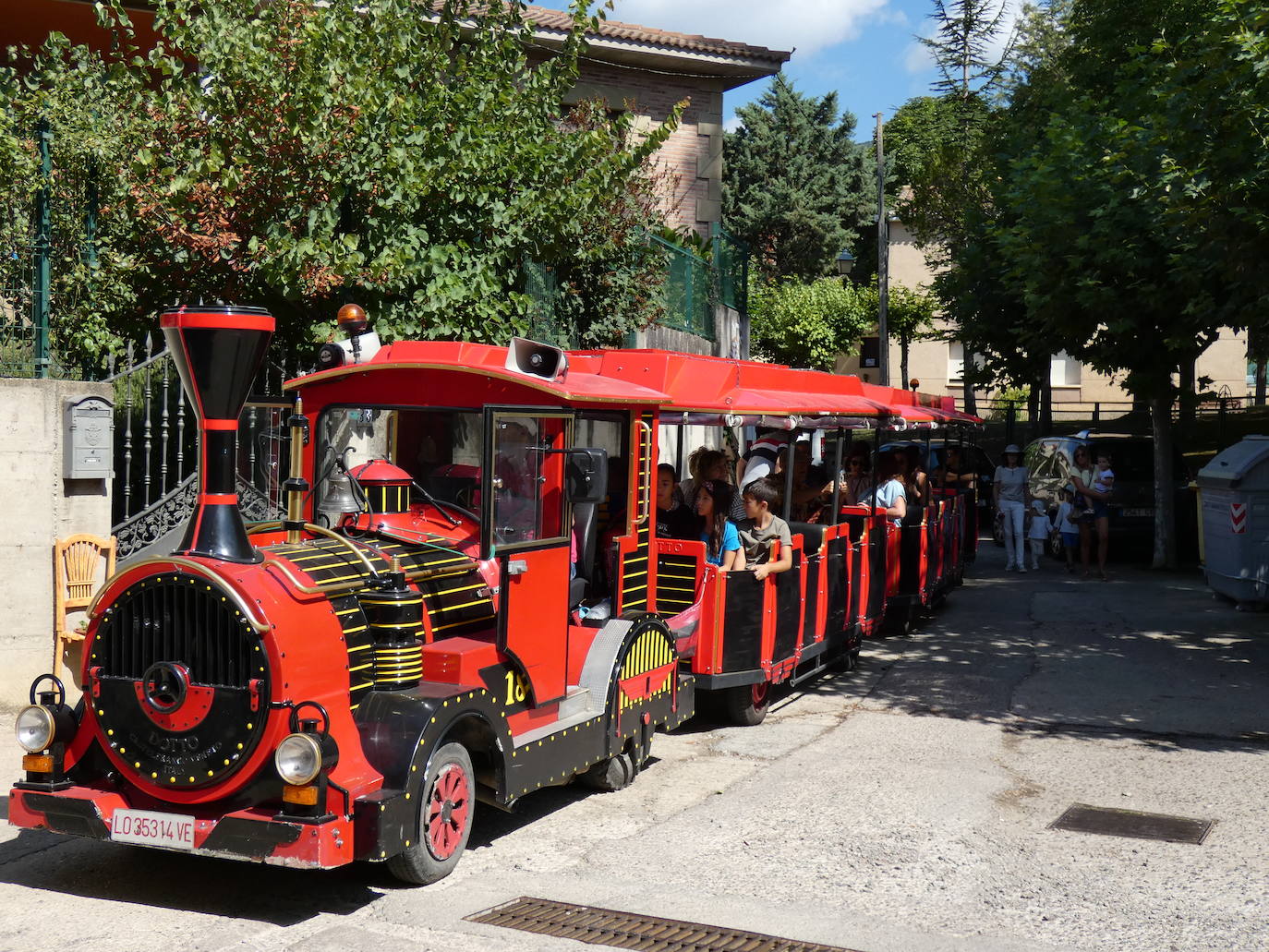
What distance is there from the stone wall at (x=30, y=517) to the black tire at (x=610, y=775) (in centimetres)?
372

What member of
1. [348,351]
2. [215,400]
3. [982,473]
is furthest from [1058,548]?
[215,400]

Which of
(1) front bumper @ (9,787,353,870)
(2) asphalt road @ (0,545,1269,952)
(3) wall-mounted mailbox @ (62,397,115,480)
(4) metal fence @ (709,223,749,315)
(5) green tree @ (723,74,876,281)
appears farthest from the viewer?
(5) green tree @ (723,74,876,281)

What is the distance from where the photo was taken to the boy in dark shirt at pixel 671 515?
9383mm

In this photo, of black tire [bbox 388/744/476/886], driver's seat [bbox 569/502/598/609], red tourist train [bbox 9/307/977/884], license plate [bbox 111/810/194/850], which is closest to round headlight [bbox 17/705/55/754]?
red tourist train [bbox 9/307/977/884]

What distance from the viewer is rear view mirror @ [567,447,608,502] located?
668cm

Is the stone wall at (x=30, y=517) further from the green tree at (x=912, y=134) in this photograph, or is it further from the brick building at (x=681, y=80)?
the green tree at (x=912, y=134)

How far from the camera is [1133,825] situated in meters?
6.99

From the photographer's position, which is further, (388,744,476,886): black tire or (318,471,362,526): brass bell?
(318,471,362,526): brass bell

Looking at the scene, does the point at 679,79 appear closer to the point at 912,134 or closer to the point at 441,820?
the point at 441,820

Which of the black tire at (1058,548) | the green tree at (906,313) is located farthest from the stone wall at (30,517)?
the green tree at (906,313)

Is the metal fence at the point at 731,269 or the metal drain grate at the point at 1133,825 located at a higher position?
the metal fence at the point at 731,269

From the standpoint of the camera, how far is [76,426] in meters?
9.04

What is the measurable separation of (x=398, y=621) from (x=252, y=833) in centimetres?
106

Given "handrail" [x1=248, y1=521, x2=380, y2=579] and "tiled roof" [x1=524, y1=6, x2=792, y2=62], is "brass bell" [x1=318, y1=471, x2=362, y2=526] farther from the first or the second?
"tiled roof" [x1=524, y1=6, x2=792, y2=62]
